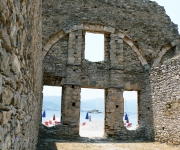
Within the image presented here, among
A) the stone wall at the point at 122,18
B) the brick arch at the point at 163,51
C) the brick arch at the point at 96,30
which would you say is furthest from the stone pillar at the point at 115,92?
the brick arch at the point at 163,51

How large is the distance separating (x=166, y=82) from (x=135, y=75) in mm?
2402

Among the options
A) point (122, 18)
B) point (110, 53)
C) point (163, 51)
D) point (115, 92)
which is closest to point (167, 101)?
point (115, 92)

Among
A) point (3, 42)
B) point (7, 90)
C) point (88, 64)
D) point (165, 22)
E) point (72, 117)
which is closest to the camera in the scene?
point (3, 42)

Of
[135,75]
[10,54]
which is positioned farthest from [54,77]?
[10,54]

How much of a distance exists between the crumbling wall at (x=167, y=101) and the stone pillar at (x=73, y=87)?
11.9ft

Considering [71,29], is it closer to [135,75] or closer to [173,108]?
[135,75]

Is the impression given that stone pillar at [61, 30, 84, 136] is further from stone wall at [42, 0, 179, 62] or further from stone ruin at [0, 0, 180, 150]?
stone wall at [42, 0, 179, 62]

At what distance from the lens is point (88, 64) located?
10.8 meters

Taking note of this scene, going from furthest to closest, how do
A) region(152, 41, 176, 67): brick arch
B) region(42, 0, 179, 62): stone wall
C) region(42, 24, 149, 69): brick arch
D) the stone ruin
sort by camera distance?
region(152, 41, 176, 67): brick arch, region(42, 0, 179, 62): stone wall, region(42, 24, 149, 69): brick arch, the stone ruin

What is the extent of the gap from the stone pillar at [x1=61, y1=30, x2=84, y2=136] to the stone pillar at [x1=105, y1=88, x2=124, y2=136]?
1471mm

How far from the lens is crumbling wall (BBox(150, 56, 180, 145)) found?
8.25 m

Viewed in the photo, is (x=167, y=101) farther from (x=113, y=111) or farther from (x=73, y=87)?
(x=73, y=87)

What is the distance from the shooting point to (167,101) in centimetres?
884

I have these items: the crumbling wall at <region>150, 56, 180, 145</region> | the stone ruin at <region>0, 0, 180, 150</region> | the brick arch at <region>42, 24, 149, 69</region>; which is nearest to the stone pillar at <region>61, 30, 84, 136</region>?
the stone ruin at <region>0, 0, 180, 150</region>
